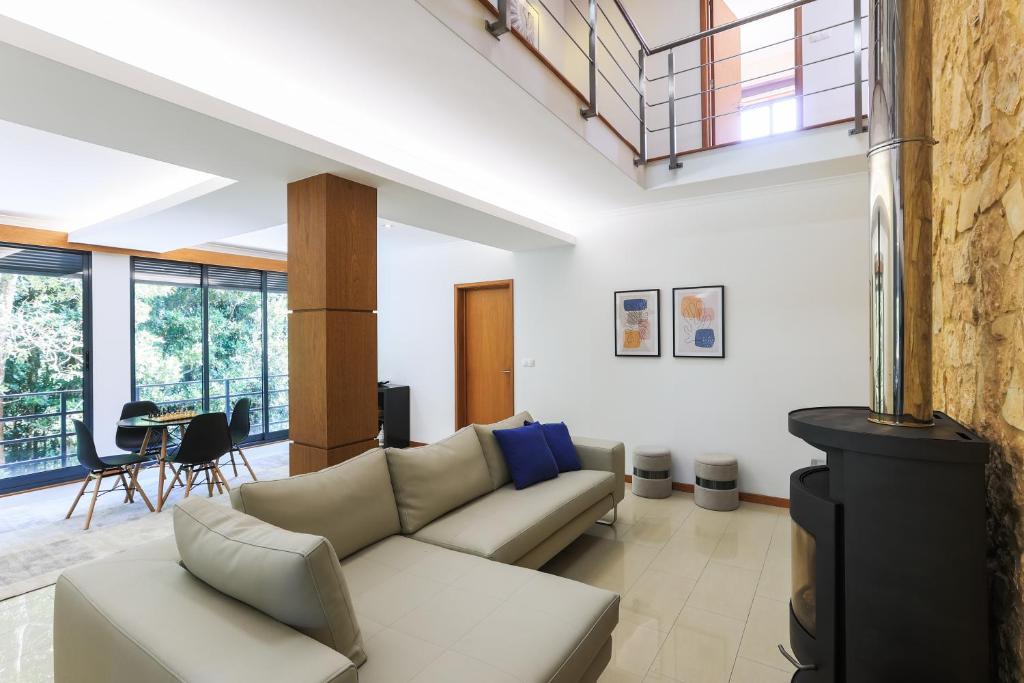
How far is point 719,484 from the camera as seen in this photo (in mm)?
3924

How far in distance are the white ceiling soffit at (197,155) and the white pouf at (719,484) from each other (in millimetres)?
2418

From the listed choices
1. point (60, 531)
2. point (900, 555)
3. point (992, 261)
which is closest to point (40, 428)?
point (60, 531)

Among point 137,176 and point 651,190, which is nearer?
point 137,176

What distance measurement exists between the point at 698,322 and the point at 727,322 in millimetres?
231

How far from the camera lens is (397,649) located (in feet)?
4.92

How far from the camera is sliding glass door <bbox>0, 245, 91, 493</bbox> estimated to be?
15.8 feet

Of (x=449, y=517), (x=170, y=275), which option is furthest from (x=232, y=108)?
(x=170, y=275)

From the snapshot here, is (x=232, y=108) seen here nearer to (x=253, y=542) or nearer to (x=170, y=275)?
(x=253, y=542)

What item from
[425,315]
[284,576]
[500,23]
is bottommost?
[284,576]

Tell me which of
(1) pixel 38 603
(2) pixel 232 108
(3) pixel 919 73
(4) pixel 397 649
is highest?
(2) pixel 232 108

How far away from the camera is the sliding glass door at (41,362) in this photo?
4.80 meters

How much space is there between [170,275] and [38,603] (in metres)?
4.27

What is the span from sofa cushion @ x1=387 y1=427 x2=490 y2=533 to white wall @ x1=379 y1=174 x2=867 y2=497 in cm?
214

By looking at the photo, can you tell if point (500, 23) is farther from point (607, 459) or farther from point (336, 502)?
point (607, 459)
